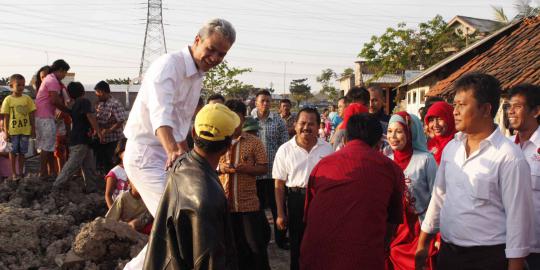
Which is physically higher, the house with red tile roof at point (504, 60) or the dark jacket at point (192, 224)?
the house with red tile roof at point (504, 60)

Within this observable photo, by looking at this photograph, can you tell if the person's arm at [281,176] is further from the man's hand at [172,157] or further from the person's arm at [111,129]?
the person's arm at [111,129]

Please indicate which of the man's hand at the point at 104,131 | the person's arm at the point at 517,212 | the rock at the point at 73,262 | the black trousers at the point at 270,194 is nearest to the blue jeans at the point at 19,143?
the man's hand at the point at 104,131

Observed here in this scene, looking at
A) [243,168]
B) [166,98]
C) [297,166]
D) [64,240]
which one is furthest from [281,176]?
[64,240]

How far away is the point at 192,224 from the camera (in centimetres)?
241

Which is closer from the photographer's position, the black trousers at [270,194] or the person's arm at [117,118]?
the black trousers at [270,194]

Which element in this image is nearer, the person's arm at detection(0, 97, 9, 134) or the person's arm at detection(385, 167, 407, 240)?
the person's arm at detection(385, 167, 407, 240)

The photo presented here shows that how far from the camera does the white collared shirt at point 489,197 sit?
2816mm

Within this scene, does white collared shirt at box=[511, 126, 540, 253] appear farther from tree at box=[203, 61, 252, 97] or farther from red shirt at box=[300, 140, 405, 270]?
tree at box=[203, 61, 252, 97]

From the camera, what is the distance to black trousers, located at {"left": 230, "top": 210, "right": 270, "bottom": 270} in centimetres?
488

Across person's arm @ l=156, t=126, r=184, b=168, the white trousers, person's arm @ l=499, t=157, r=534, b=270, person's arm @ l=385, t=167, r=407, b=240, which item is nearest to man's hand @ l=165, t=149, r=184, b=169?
person's arm @ l=156, t=126, r=184, b=168

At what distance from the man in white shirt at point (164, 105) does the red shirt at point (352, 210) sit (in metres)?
0.97

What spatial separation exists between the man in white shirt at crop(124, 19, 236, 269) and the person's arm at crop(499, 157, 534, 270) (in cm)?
183

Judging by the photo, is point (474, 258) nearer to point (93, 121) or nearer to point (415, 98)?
point (93, 121)

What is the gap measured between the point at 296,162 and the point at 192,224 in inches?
115
